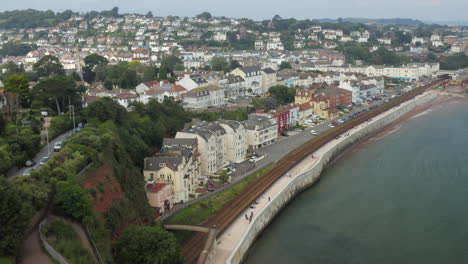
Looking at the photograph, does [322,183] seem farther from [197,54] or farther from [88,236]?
[197,54]

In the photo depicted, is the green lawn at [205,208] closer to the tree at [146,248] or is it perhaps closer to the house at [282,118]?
the tree at [146,248]

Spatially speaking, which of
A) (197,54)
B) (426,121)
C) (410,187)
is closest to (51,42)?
(197,54)

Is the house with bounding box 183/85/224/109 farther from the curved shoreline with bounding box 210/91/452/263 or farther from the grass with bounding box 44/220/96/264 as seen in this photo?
the grass with bounding box 44/220/96/264

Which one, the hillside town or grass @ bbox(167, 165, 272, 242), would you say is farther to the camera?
grass @ bbox(167, 165, 272, 242)

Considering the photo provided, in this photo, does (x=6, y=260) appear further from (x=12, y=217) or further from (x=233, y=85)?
(x=233, y=85)

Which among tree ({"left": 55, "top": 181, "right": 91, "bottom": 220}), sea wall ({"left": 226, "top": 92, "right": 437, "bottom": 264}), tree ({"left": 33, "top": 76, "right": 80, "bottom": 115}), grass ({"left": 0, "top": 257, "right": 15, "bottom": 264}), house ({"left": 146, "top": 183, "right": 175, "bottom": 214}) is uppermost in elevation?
tree ({"left": 33, "top": 76, "right": 80, "bottom": 115})

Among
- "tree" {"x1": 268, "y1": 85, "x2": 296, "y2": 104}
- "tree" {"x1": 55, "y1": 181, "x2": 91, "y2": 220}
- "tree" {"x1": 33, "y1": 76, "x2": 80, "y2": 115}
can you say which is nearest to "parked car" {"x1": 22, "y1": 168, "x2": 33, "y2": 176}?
"tree" {"x1": 55, "y1": 181, "x2": 91, "y2": 220}
